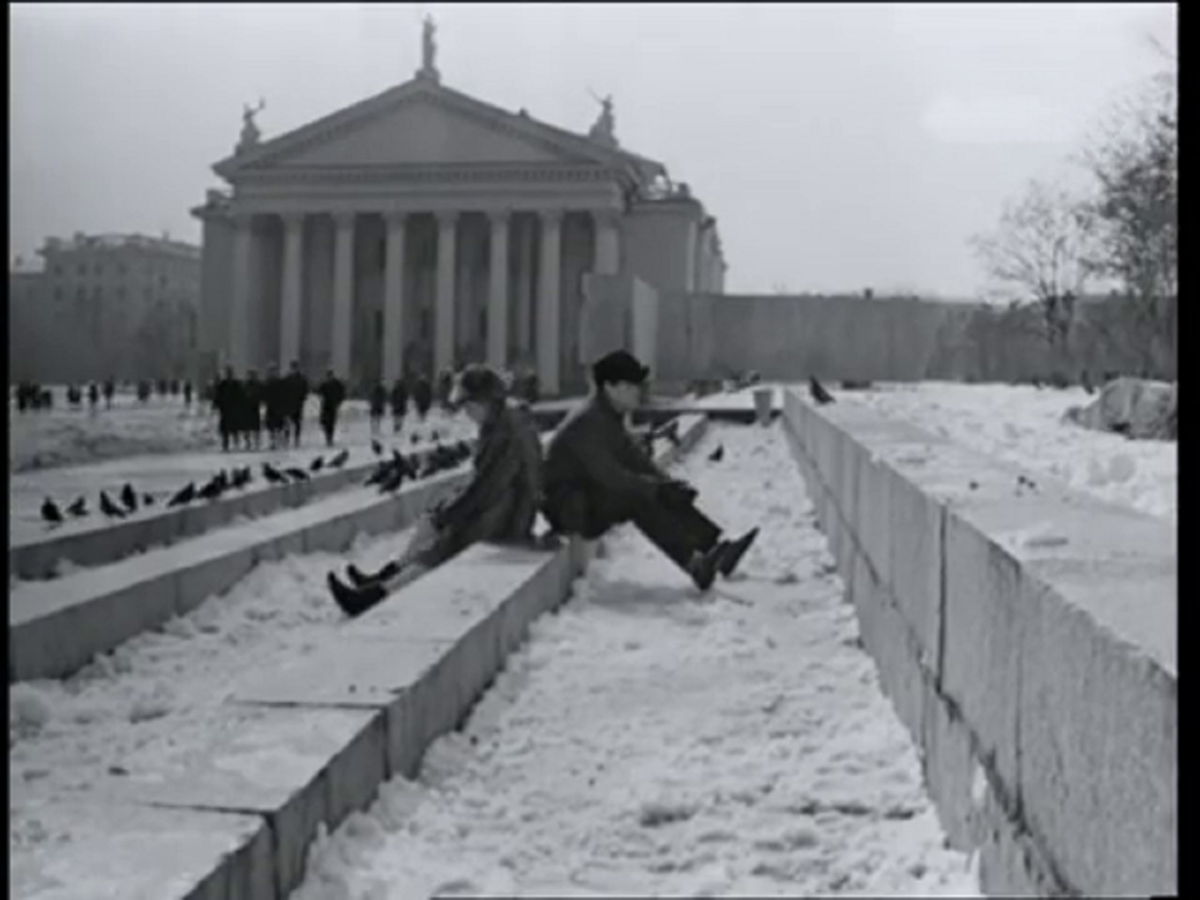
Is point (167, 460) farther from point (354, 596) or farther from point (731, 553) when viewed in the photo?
point (731, 553)

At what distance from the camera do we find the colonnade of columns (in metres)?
2.93

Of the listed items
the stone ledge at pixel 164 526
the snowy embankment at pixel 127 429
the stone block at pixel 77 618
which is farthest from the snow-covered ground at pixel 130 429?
the stone block at pixel 77 618

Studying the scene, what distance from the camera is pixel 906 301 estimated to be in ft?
9.35

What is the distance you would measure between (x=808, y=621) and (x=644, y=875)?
3913 mm

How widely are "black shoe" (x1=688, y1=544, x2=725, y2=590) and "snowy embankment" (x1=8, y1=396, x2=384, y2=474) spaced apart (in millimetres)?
4840

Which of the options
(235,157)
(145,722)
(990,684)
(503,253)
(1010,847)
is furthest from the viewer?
(145,722)

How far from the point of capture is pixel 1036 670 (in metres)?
2.83

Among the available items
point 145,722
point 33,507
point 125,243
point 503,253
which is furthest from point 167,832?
point 145,722

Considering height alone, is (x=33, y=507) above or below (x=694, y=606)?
above

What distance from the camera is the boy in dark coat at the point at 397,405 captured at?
237 centimetres

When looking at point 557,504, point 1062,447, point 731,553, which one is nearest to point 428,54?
point 557,504

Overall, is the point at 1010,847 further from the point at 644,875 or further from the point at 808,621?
the point at 808,621

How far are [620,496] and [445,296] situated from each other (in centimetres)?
313

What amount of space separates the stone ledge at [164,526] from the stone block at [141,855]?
0.48 m
